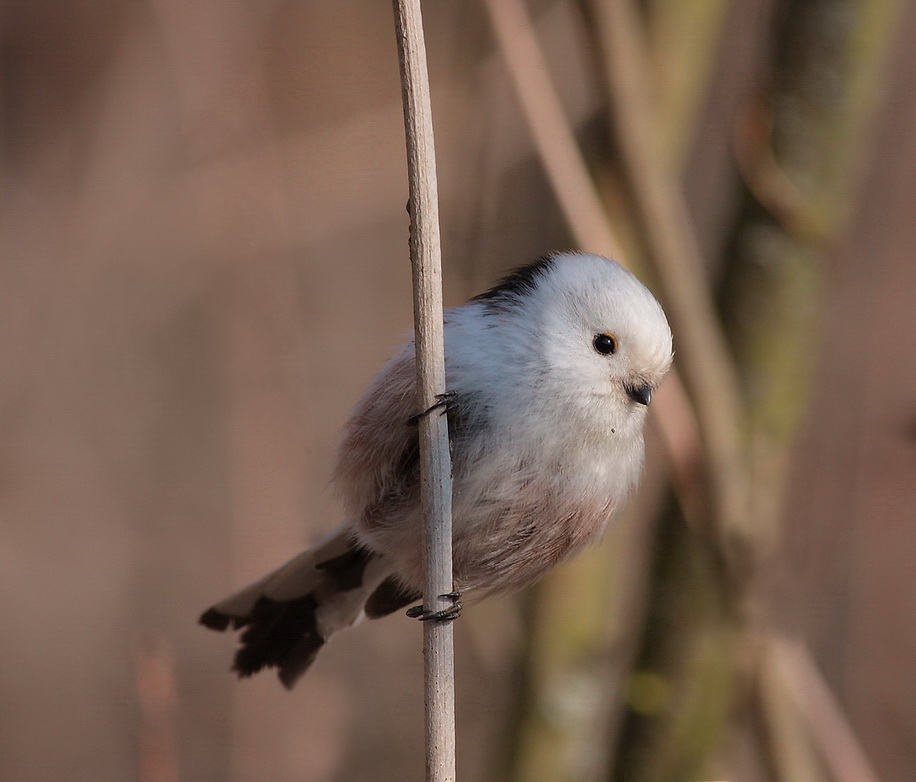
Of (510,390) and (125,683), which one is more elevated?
(510,390)

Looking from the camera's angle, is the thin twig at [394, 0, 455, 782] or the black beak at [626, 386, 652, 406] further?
the black beak at [626, 386, 652, 406]


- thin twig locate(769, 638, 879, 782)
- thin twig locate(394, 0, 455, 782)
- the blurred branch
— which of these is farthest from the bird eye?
thin twig locate(769, 638, 879, 782)

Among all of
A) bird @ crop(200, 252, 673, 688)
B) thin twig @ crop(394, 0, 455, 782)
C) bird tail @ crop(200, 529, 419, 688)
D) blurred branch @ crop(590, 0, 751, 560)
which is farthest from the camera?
bird tail @ crop(200, 529, 419, 688)

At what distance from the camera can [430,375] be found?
1.04 metres

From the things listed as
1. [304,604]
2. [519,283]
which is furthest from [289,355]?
[519,283]

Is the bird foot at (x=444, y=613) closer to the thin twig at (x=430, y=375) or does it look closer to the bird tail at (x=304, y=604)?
the thin twig at (x=430, y=375)

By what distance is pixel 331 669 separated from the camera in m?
2.50

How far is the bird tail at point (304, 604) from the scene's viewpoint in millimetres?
1824

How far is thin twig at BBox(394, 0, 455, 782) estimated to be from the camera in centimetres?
95

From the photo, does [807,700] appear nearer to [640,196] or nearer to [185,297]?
[640,196]

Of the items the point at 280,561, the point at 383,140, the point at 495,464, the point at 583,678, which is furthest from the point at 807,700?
the point at 383,140

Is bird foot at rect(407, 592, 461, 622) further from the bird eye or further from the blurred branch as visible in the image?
the blurred branch

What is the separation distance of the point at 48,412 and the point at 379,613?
144 cm

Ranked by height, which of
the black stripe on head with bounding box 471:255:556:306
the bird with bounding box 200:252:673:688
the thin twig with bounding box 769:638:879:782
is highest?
the black stripe on head with bounding box 471:255:556:306
